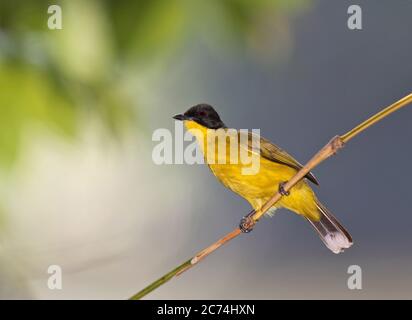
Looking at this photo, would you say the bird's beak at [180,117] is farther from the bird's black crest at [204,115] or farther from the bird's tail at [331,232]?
the bird's tail at [331,232]

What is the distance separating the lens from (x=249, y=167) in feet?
4.32

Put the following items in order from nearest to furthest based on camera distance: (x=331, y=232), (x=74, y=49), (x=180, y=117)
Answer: (x=74, y=49)
(x=180, y=117)
(x=331, y=232)

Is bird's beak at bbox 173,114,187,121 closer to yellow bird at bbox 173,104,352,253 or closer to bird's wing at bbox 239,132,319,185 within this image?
yellow bird at bbox 173,104,352,253

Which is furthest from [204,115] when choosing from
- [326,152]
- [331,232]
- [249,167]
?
[326,152]

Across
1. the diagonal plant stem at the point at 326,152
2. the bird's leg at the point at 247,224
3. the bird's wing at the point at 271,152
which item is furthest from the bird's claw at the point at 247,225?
the diagonal plant stem at the point at 326,152

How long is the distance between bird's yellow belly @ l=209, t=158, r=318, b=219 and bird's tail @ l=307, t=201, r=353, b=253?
0.03 meters

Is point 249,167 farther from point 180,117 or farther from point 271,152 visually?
point 180,117

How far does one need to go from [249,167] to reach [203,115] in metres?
0.17

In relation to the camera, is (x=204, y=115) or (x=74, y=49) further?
(x=204, y=115)

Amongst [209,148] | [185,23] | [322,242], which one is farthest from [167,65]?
[322,242]

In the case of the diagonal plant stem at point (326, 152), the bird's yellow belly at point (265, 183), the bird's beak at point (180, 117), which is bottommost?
the diagonal plant stem at point (326, 152)

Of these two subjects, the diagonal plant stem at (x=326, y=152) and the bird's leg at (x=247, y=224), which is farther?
the bird's leg at (x=247, y=224)

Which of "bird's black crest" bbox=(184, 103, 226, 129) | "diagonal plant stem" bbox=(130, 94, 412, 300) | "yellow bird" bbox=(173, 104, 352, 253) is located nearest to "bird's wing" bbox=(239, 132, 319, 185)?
"yellow bird" bbox=(173, 104, 352, 253)

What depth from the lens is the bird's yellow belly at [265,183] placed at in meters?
1.31
